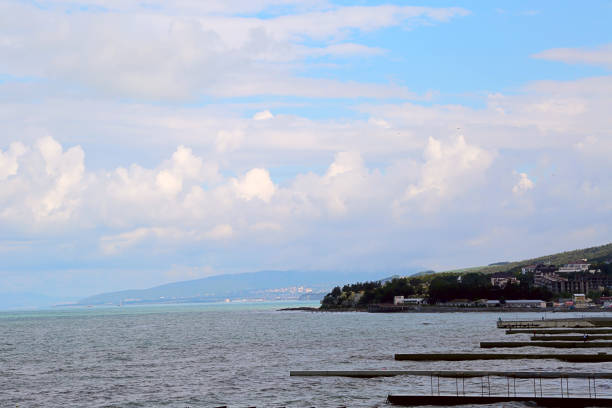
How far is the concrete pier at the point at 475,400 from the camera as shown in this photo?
156 feet

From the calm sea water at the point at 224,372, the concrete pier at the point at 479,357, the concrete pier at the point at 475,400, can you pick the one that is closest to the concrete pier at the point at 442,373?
the calm sea water at the point at 224,372

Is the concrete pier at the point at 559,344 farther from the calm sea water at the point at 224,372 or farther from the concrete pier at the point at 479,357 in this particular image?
the concrete pier at the point at 479,357

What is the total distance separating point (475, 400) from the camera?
166 feet

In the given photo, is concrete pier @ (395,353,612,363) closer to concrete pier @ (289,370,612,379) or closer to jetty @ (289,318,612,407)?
jetty @ (289,318,612,407)

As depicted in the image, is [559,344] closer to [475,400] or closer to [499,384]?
[499,384]

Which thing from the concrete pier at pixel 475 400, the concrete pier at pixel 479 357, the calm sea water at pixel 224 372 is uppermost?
the concrete pier at pixel 479 357

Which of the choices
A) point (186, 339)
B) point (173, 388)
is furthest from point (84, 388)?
point (186, 339)

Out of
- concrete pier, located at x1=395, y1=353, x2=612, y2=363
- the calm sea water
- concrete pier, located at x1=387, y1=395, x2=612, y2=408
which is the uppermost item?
concrete pier, located at x1=395, y1=353, x2=612, y2=363

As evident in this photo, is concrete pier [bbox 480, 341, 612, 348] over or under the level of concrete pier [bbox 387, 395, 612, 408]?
over

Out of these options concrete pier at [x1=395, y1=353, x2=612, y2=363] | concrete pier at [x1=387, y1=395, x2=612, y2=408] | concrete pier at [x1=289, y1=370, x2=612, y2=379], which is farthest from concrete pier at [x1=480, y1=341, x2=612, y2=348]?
concrete pier at [x1=387, y1=395, x2=612, y2=408]

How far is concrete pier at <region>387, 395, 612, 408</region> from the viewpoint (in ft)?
156

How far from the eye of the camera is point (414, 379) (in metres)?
62.9

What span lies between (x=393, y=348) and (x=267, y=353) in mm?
15908

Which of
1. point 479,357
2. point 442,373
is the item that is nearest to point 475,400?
point 442,373
